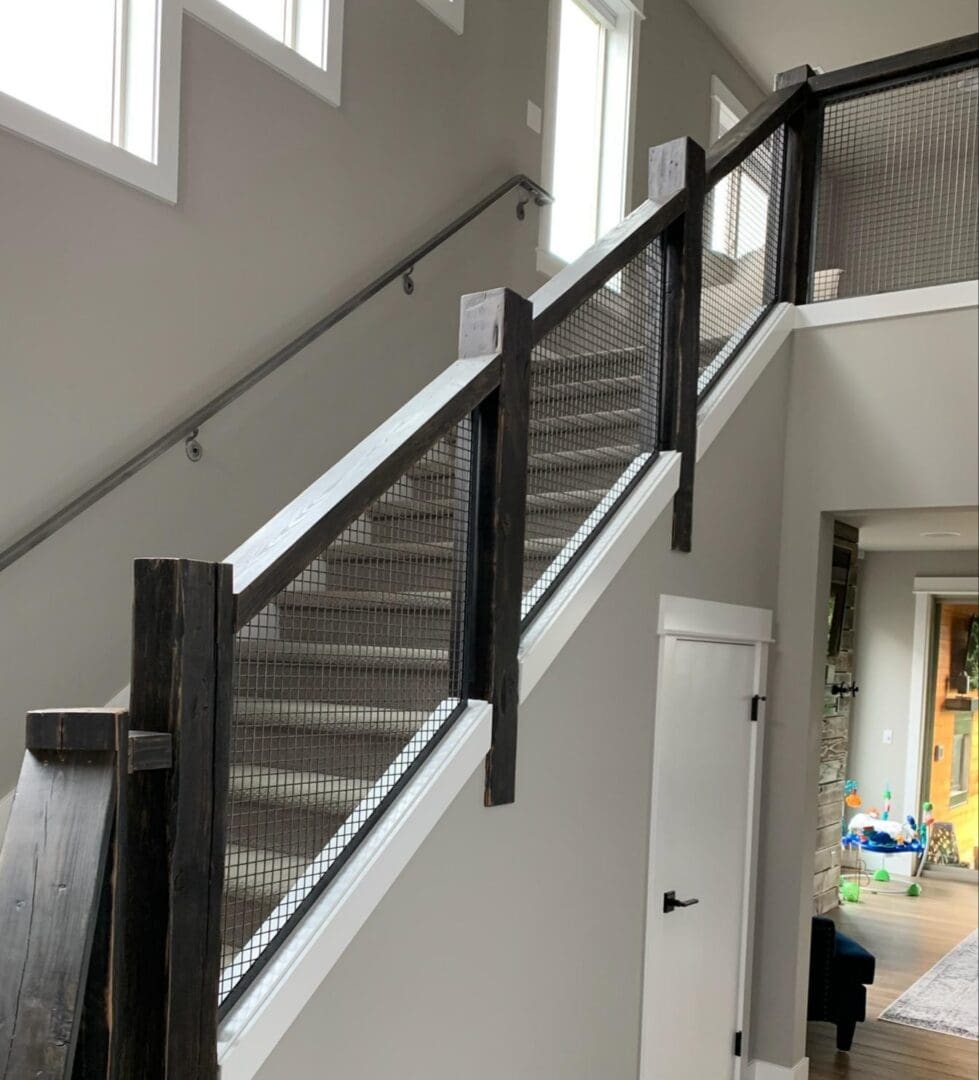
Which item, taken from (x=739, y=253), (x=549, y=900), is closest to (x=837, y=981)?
(x=549, y=900)

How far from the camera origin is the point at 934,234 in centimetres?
373

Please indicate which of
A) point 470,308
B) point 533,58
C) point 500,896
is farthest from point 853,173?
point 500,896

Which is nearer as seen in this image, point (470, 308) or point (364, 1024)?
point (364, 1024)

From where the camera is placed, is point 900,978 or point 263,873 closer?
point 263,873

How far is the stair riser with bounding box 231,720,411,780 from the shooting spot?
183 centimetres

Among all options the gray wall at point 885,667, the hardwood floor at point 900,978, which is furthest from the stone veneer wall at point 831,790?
the gray wall at point 885,667

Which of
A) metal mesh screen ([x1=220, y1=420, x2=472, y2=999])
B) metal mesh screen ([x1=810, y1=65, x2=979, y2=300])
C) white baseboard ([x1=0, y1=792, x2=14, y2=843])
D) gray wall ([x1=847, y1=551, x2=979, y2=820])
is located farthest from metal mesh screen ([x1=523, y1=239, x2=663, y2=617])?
gray wall ([x1=847, y1=551, x2=979, y2=820])

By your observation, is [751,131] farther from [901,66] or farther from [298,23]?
[298,23]

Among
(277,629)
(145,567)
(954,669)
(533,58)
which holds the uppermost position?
(533,58)

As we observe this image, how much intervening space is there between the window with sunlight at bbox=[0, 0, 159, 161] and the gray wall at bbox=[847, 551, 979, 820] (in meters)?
6.95

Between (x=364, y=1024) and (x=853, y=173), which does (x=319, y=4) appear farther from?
(x=364, y=1024)

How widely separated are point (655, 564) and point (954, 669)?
21.3ft

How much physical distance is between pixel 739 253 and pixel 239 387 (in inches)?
68.1

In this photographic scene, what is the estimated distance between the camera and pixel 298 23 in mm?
3781
